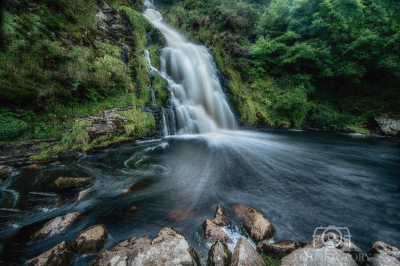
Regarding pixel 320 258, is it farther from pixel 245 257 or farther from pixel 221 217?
pixel 221 217

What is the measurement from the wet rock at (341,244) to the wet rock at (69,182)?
19.3 feet

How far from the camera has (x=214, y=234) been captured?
2869mm

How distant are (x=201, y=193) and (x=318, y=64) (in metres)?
16.4

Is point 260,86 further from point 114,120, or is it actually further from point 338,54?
point 114,120

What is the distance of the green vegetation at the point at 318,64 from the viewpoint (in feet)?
41.8

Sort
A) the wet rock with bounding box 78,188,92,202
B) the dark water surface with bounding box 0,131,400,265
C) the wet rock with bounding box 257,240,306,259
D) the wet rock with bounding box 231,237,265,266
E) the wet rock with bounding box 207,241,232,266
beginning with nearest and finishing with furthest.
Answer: the wet rock with bounding box 231,237,265,266 → the wet rock with bounding box 207,241,232,266 → the wet rock with bounding box 257,240,306,259 → the dark water surface with bounding box 0,131,400,265 → the wet rock with bounding box 78,188,92,202

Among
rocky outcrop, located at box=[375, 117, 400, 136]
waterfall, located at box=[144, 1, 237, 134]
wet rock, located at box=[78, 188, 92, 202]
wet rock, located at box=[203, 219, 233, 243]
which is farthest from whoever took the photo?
rocky outcrop, located at box=[375, 117, 400, 136]

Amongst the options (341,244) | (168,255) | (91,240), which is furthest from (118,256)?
(341,244)

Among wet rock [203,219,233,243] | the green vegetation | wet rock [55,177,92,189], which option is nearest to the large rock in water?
wet rock [203,219,233,243]

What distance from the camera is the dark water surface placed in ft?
10.3

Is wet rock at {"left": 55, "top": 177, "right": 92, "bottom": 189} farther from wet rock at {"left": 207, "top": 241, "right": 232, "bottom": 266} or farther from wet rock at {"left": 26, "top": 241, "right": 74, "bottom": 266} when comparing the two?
wet rock at {"left": 207, "top": 241, "right": 232, "bottom": 266}

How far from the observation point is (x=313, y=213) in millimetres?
3713

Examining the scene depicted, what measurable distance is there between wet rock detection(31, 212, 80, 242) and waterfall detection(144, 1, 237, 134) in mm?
7627

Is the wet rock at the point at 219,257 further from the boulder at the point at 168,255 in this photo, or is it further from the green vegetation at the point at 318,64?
the green vegetation at the point at 318,64
